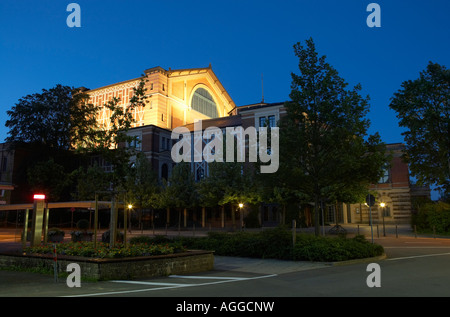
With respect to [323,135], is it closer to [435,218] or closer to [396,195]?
[435,218]

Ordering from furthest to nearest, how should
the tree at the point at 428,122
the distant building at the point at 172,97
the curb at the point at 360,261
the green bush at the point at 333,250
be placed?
1. the distant building at the point at 172,97
2. the tree at the point at 428,122
3. the green bush at the point at 333,250
4. the curb at the point at 360,261

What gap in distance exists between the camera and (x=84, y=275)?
1043 cm

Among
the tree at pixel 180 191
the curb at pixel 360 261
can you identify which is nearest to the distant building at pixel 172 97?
the tree at pixel 180 191

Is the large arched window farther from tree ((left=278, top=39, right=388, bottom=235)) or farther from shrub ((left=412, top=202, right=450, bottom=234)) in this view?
tree ((left=278, top=39, right=388, bottom=235))

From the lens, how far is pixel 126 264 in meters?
10.6

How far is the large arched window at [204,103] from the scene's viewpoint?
229 feet

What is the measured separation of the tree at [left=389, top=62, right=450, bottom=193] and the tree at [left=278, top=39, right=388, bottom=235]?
16783 mm

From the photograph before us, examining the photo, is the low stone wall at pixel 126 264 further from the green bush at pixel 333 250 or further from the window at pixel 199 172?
the window at pixel 199 172

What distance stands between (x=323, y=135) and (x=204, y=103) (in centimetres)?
5547

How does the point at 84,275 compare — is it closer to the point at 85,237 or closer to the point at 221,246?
the point at 221,246

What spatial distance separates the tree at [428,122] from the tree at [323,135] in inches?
661

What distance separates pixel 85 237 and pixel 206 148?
26.2m
